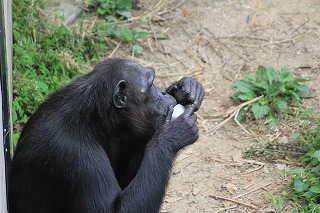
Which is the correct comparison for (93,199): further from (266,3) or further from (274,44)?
(266,3)

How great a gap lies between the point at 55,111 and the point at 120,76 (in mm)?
623

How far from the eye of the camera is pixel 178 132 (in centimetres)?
598

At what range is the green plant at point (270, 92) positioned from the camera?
846 centimetres

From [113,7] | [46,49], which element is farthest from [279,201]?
[113,7]

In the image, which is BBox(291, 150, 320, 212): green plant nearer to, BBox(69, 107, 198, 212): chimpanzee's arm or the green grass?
BBox(69, 107, 198, 212): chimpanzee's arm

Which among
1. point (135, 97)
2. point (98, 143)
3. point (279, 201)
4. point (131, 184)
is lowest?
point (279, 201)

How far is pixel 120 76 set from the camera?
595 centimetres

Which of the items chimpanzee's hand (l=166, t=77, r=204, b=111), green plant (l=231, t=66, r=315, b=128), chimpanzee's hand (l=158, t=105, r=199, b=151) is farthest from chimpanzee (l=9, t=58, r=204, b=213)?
green plant (l=231, t=66, r=315, b=128)

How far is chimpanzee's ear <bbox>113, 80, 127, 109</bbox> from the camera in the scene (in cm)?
589

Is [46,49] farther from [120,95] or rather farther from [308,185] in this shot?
[308,185]

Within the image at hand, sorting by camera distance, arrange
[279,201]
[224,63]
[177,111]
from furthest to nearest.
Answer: [224,63] → [279,201] → [177,111]

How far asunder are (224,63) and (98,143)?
3.96 meters

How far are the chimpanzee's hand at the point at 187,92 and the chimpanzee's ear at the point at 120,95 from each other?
78 centimetres

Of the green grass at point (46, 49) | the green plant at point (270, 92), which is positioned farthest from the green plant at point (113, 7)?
the green plant at point (270, 92)
